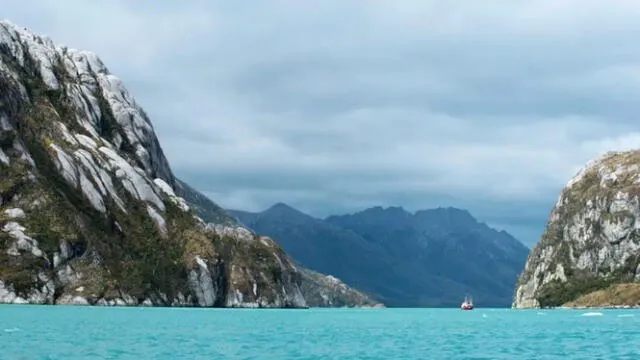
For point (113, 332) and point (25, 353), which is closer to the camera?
point (25, 353)

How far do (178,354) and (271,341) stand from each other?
106 ft

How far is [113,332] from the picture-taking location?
140 meters

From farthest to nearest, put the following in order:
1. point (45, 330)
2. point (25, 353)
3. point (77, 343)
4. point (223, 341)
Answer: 1. point (45, 330)
2. point (223, 341)
3. point (77, 343)
4. point (25, 353)

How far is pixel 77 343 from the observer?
4348 inches

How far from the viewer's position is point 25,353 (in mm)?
91750

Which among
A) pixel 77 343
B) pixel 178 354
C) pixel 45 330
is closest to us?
pixel 178 354

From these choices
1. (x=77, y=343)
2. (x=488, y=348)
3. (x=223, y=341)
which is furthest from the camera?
(x=223, y=341)

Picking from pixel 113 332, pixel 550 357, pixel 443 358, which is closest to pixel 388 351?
pixel 443 358

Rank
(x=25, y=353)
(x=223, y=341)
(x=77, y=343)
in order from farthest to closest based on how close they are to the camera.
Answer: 1. (x=223, y=341)
2. (x=77, y=343)
3. (x=25, y=353)

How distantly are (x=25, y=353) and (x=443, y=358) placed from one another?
1889 inches

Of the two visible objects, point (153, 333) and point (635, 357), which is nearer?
point (635, 357)

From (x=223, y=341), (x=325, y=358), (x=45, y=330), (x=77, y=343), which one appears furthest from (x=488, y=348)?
(x=45, y=330)

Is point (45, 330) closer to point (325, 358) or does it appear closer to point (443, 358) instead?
point (325, 358)

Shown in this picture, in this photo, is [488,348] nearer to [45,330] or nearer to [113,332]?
[113,332]
